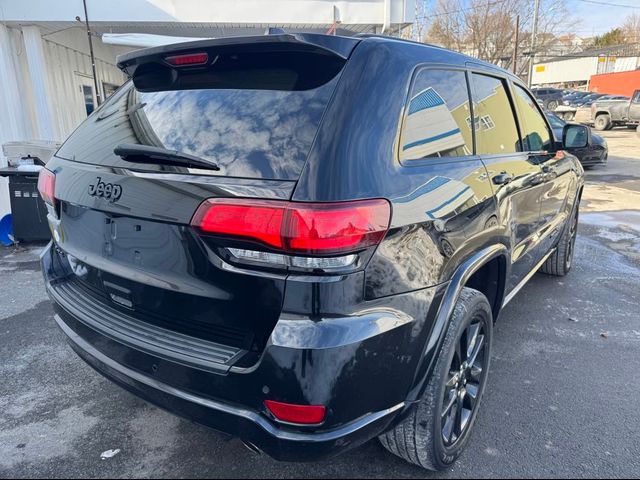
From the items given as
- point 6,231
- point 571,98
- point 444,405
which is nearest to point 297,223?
point 444,405

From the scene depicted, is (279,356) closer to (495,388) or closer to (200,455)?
(200,455)

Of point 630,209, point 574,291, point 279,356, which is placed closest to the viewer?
point 279,356

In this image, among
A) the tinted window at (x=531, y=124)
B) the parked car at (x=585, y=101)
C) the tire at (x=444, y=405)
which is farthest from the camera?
the parked car at (x=585, y=101)

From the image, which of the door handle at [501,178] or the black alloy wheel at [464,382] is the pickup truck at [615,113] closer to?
the door handle at [501,178]

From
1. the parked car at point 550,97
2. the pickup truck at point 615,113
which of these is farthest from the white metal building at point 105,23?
the parked car at point 550,97

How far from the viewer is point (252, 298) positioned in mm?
1549

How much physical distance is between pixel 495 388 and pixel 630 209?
6.73 metres

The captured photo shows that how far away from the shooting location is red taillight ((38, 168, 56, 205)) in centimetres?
220

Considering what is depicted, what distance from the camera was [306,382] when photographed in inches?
58.8

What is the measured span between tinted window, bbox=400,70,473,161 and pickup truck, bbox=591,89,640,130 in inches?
883

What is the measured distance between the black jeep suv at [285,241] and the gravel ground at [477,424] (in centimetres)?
35

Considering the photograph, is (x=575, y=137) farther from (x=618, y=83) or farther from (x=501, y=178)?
(x=618, y=83)

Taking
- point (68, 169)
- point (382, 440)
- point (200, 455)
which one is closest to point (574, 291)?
point (382, 440)

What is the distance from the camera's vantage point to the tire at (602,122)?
69.8ft
